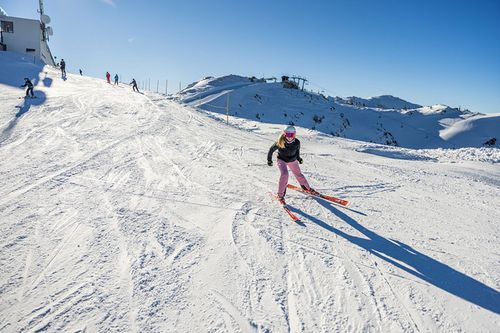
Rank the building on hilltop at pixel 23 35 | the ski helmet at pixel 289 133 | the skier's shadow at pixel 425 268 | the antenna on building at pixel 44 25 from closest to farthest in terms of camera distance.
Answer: the skier's shadow at pixel 425 268, the ski helmet at pixel 289 133, the building on hilltop at pixel 23 35, the antenna on building at pixel 44 25

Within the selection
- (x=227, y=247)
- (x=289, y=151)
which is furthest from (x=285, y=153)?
(x=227, y=247)

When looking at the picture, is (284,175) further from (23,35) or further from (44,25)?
(44,25)

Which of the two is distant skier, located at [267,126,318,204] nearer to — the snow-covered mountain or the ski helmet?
the ski helmet

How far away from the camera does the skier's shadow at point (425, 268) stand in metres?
3.66

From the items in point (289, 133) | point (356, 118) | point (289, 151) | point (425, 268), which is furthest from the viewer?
point (356, 118)

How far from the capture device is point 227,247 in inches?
171

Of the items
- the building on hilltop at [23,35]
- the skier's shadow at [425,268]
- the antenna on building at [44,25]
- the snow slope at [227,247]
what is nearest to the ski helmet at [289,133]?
the snow slope at [227,247]

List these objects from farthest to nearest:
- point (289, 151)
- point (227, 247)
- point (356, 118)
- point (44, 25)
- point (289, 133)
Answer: point (44, 25), point (356, 118), point (289, 151), point (289, 133), point (227, 247)

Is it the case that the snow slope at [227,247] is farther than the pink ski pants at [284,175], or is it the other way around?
the pink ski pants at [284,175]

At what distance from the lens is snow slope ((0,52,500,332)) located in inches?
123

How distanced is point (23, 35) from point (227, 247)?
51.1 meters

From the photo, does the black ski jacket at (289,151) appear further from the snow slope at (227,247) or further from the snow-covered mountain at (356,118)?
the snow-covered mountain at (356,118)

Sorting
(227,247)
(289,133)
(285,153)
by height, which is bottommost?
(227,247)

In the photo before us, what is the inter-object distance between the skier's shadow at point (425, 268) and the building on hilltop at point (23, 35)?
1961 inches
